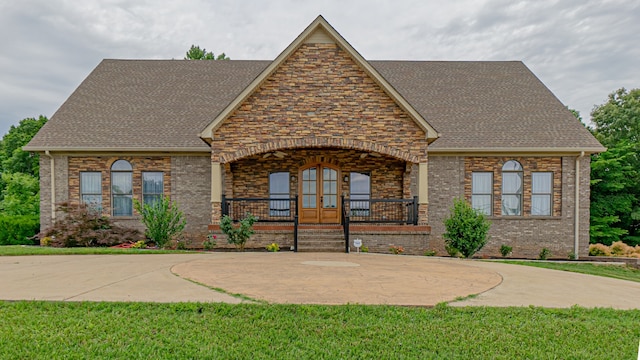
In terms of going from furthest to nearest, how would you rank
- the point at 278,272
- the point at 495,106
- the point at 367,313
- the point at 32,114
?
the point at 32,114, the point at 495,106, the point at 278,272, the point at 367,313

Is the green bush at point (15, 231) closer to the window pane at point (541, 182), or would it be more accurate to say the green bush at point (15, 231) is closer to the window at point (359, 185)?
the window at point (359, 185)

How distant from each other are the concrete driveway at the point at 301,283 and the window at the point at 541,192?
6.87 metres

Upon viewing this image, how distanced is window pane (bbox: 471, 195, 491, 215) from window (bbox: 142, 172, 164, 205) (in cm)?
1248

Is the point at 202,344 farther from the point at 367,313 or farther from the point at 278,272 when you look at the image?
the point at 278,272

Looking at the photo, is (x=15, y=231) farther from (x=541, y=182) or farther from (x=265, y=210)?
(x=541, y=182)

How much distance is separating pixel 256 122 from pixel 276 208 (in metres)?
3.85

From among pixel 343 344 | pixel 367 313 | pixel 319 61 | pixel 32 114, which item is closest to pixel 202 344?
pixel 343 344

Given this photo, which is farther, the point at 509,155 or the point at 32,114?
the point at 32,114

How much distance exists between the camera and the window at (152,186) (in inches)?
566

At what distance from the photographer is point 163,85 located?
57.0 ft

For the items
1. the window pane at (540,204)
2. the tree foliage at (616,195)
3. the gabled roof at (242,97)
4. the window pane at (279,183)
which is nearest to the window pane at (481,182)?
the gabled roof at (242,97)

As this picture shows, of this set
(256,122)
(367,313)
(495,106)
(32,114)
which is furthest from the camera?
(32,114)

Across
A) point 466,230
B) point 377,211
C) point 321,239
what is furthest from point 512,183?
point 321,239

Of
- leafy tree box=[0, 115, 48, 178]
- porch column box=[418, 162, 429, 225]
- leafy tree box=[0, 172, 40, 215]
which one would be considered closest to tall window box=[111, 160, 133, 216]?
porch column box=[418, 162, 429, 225]
